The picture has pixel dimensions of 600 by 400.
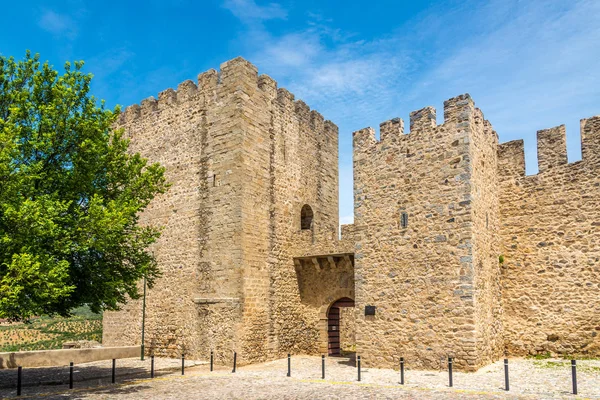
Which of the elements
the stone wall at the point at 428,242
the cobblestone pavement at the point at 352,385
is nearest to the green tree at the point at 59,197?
the cobblestone pavement at the point at 352,385

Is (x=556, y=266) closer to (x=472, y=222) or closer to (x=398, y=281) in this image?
(x=472, y=222)

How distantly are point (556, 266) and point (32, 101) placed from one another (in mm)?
14370

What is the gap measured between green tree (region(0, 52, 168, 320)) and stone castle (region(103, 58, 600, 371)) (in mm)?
3824

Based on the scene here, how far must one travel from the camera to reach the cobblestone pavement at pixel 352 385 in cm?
1030

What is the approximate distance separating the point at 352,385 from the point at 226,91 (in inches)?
409

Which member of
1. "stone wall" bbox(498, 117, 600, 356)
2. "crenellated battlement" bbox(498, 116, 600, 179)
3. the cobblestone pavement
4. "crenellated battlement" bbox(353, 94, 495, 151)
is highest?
"crenellated battlement" bbox(353, 94, 495, 151)

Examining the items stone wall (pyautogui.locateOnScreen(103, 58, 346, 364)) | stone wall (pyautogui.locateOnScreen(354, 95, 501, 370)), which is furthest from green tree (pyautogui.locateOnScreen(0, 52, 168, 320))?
stone wall (pyautogui.locateOnScreen(354, 95, 501, 370))

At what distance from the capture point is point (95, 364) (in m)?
16.7

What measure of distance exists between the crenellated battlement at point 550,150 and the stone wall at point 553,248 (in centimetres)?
3

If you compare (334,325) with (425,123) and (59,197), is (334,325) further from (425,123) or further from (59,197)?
(59,197)

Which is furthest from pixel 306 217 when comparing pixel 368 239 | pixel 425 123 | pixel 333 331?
pixel 425 123

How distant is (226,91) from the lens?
696 inches

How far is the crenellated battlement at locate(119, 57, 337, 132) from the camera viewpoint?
17609 millimetres

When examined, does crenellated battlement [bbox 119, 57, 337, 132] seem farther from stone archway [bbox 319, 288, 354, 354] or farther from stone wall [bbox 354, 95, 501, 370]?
stone archway [bbox 319, 288, 354, 354]
